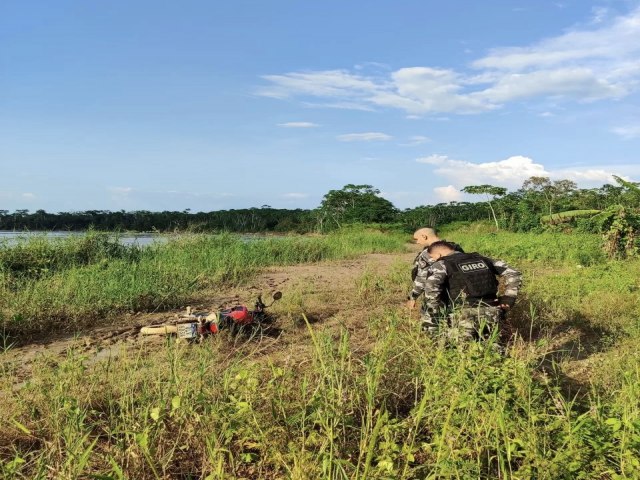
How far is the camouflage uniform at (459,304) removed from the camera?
394 centimetres

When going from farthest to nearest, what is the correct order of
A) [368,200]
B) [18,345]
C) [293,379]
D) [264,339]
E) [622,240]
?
1. [368,200]
2. [622,240]
3. [18,345]
4. [264,339]
5. [293,379]

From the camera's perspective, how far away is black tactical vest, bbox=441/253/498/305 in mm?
3998

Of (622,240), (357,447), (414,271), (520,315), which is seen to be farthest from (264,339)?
(622,240)

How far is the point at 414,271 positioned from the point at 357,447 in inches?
103

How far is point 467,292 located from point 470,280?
10cm

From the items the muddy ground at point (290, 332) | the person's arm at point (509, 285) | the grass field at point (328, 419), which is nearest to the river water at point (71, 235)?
the muddy ground at point (290, 332)

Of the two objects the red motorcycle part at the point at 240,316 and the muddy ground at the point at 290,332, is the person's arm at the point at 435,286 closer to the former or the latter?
the muddy ground at the point at 290,332

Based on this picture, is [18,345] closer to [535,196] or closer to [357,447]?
[357,447]

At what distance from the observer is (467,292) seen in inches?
157

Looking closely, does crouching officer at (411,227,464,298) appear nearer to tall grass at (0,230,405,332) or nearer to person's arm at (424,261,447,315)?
person's arm at (424,261,447,315)

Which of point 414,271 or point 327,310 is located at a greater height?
point 414,271

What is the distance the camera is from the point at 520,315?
5801mm

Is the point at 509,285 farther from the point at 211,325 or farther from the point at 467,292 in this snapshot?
the point at 211,325

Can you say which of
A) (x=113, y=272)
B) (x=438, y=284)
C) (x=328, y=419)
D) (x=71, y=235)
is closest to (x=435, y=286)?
(x=438, y=284)
